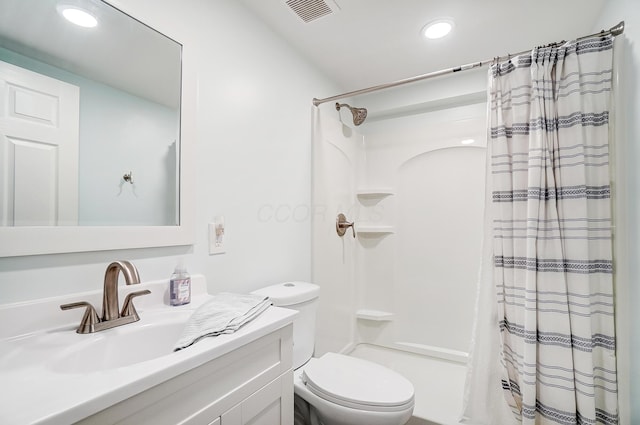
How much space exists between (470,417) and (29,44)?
7.72 ft

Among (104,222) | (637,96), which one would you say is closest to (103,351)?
(104,222)

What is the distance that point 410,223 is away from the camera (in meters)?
2.63

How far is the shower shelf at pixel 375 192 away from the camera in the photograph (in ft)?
8.86

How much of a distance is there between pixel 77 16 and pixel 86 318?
946mm

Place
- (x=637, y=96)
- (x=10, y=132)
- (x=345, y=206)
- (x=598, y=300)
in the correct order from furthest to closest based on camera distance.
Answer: (x=345, y=206) → (x=598, y=300) → (x=637, y=96) → (x=10, y=132)

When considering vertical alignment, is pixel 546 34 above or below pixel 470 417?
above

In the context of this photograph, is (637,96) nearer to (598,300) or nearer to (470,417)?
(598,300)

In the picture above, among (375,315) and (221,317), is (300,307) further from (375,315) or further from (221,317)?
(375,315)

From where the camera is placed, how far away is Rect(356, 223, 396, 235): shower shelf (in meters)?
2.68

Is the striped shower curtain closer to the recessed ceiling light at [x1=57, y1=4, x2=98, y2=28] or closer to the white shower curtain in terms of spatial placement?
the white shower curtain

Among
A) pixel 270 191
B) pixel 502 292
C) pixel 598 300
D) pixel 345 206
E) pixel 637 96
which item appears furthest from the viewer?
pixel 345 206

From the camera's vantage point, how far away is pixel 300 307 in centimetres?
158

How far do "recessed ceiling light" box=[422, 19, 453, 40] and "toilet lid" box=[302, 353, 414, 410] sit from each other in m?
1.87

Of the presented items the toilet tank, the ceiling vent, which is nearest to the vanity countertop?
the toilet tank
